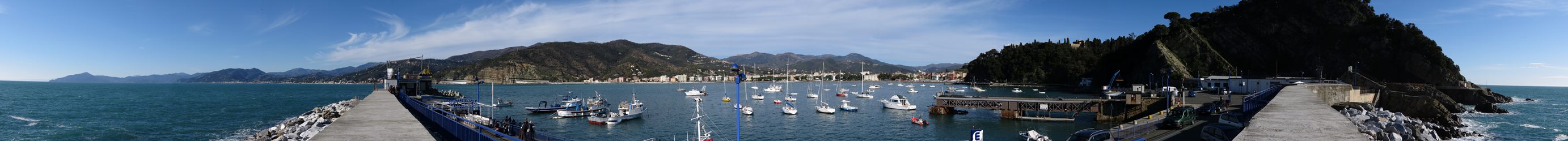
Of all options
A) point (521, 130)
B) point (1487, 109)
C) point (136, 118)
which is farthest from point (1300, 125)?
point (136, 118)

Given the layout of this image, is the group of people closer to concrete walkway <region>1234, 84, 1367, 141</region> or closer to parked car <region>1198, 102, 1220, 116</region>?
concrete walkway <region>1234, 84, 1367, 141</region>

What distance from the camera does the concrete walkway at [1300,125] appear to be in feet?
64.5

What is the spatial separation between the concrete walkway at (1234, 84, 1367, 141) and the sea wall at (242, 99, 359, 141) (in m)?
A: 25.2

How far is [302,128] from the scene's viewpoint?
107 feet

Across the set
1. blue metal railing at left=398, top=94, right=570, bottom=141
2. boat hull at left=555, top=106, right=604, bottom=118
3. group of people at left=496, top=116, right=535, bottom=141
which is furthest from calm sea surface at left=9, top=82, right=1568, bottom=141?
blue metal railing at left=398, top=94, right=570, bottom=141

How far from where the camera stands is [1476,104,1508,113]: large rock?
201 ft

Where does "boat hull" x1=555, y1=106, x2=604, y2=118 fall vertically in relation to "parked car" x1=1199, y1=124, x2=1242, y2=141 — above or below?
below

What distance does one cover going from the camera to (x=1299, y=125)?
75.5 feet

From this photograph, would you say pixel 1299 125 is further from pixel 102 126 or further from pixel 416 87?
pixel 416 87

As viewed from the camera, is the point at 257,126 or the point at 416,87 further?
the point at 416,87

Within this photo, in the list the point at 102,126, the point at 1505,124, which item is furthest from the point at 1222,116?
the point at 102,126

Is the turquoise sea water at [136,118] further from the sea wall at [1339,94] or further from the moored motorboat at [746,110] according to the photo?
the sea wall at [1339,94]

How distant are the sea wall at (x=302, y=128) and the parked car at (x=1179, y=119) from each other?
32.7 m

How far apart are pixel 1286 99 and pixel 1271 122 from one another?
15373 millimetres
